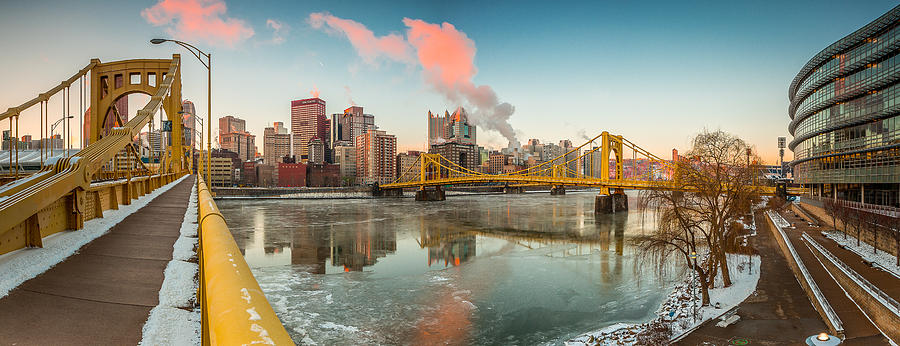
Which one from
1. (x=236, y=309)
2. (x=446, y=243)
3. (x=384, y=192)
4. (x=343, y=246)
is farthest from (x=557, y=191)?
(x=236, y=309)

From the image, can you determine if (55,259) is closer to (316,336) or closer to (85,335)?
(85,335)

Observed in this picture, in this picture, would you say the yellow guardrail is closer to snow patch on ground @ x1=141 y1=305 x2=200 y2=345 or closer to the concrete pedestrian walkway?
snow patch on ground @ x1=141 y1=305 x2=200 y2=345

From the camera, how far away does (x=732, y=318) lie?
49.5ft

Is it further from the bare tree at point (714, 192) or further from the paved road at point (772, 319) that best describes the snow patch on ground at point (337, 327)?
the bare tree at point (714, 192)

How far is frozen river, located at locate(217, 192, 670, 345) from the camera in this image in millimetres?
13258

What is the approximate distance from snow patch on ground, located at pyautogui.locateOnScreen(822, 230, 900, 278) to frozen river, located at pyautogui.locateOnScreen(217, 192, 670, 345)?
1076 centimetres

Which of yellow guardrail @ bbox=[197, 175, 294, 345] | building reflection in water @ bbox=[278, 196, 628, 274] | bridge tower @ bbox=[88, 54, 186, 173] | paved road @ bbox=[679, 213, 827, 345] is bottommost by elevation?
paved road @ bbox=[679, 213, 827, 345]

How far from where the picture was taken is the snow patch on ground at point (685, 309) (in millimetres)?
13008

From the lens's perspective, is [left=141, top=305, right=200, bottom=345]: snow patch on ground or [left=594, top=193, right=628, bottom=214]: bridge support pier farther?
[left=594, top=193, right=628, bottom=214]: bridge support pier

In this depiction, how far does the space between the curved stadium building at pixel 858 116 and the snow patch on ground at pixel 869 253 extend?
29.0 feet

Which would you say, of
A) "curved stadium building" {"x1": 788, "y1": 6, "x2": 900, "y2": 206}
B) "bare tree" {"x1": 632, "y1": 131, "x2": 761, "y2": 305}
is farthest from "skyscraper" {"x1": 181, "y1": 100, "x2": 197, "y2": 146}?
"curved stadium building" {"x1": 788, "y1": 6, "x2": 900, "y2": 206}

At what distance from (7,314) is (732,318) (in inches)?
716

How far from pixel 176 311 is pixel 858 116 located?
2074 inches

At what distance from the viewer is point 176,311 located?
10.0ft
